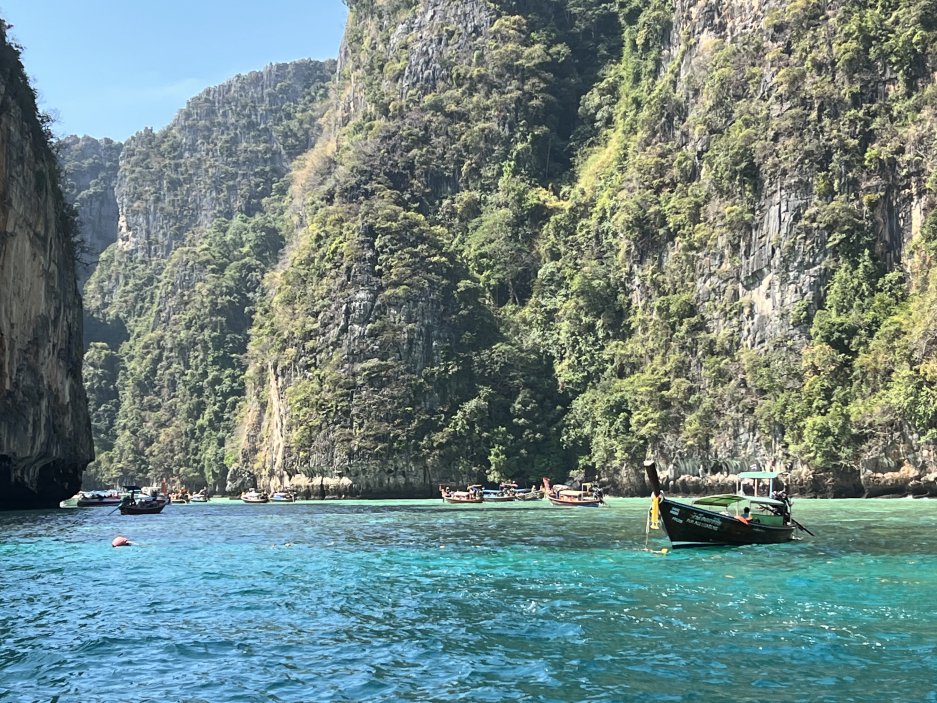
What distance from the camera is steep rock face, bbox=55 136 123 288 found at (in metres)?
178

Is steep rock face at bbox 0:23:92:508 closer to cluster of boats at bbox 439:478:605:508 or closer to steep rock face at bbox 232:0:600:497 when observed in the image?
cluster of boats at bbox 439:478:605:508

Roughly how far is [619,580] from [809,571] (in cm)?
489

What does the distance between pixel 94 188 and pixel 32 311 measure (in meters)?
145

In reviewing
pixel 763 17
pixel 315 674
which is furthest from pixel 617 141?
pixel 315 674

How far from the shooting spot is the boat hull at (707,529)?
27391 mm

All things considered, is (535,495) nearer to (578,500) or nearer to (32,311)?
(578,500)

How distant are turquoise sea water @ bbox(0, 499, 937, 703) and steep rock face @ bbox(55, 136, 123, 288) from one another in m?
162

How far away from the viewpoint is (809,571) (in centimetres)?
2178

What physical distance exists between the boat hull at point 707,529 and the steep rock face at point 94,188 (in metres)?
166

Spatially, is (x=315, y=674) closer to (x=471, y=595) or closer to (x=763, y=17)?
(x=471, y=595)

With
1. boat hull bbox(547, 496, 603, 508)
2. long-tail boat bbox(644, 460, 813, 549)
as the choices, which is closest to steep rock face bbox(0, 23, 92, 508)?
boat hull bbox(547, 496, 603, 508)

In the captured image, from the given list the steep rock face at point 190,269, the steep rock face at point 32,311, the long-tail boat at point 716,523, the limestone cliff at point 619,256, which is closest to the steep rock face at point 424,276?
the limestone cliff at point 619,256

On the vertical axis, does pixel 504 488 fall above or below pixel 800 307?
below

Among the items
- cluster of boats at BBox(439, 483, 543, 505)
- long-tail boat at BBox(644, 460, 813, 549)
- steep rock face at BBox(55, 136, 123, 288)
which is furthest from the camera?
steep rock face at BBox(55, 136, 123, 288)
